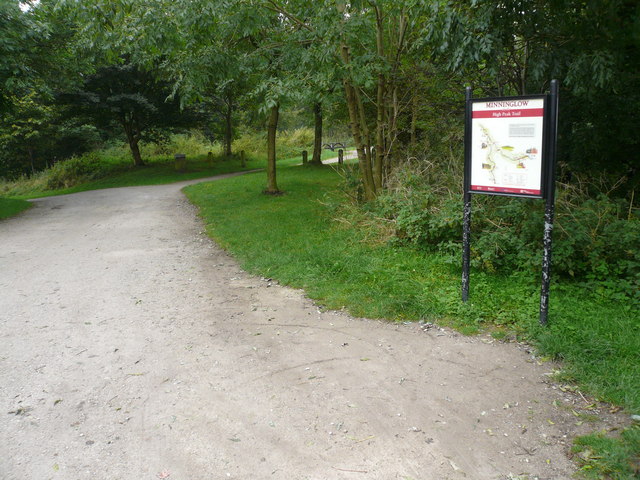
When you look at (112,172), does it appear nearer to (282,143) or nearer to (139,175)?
(139,175)

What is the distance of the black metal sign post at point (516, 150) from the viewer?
15.8 feet

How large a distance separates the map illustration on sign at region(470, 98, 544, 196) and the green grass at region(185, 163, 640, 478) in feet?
4.32

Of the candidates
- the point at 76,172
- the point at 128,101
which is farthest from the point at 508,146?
the point at 76,172

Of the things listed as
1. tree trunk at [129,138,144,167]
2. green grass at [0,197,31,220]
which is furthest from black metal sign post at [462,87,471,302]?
tree trunk at [129,138,144,167]

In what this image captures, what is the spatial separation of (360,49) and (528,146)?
660 centimetres

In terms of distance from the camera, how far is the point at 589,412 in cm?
365

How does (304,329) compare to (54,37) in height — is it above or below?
below

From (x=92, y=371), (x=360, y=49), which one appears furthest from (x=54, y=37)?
(x=92, y=371)

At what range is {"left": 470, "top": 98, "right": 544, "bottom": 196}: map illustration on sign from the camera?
4891mm

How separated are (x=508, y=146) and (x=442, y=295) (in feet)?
6.17

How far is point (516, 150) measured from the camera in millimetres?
5043

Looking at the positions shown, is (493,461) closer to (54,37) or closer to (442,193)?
(442,193)

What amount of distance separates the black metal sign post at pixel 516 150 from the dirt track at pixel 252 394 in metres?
1.48

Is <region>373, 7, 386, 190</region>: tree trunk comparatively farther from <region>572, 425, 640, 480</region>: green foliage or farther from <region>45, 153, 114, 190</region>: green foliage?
<region>45, 153, 114, 190</region>: green foliage
